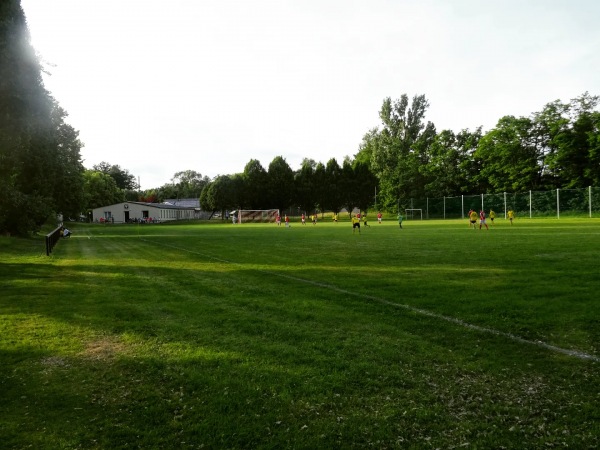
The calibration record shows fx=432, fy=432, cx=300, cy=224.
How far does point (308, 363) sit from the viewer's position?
219 inches

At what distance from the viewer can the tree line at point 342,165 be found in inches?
680

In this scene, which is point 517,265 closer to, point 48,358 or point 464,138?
point 48,358

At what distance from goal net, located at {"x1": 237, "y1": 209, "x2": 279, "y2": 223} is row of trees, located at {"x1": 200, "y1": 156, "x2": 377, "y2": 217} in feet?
20.1

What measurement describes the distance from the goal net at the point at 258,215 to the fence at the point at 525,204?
25.2 meters

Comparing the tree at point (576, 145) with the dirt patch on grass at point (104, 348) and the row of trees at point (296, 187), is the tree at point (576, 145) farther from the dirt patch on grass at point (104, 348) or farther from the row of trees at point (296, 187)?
the dirt patch on grass at point (104, 348)

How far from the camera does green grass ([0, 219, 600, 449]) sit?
397 centimetres

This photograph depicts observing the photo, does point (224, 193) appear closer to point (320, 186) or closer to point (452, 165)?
point (320, 186)

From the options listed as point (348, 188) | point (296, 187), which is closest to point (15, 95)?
point (296, 187)

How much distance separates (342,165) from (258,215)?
20549 mm

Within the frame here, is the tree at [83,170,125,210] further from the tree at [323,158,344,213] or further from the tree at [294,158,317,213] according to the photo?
the tree at [323,158,344,213]

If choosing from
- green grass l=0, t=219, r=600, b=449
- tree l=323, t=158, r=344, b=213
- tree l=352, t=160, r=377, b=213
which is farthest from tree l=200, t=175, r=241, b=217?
green grass l=0, t=219, r=600, b=449

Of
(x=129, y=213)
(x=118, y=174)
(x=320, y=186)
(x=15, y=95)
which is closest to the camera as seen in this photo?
(x=15, y=95)

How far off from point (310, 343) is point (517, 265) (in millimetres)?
8897

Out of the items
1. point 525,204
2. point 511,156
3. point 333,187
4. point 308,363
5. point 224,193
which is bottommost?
point 308,363
